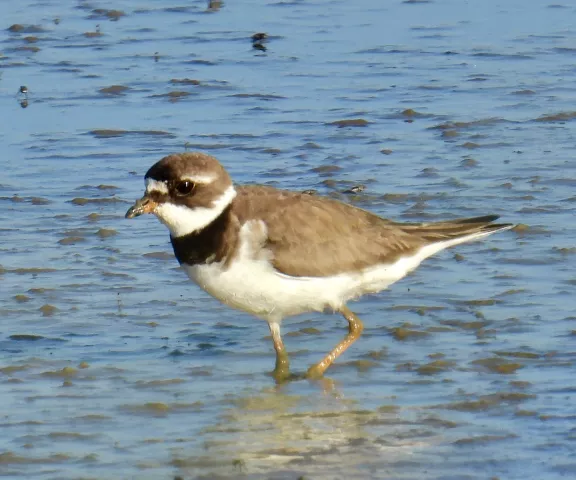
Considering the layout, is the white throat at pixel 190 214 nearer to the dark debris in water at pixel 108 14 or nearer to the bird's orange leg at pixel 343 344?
the bird's orange leg at pixel 343 344

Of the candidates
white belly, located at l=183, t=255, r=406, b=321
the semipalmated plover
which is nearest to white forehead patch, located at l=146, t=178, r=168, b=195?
the semipalmated plover

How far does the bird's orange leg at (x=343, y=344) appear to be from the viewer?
7.76 meters

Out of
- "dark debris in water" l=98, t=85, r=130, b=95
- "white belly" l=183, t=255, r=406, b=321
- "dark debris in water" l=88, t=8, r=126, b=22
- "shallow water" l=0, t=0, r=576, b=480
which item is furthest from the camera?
"dark debris in water" l=88, t=8, r=126, b=22

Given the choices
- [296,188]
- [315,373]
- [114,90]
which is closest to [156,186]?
[315,373]

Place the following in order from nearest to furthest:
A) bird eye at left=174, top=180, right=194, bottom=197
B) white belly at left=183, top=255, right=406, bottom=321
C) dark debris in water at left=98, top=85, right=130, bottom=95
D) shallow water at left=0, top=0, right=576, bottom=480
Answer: shallow water at left=0, top=0, right=576, bottom=480
white belly at left=183, top=255, right=406, bottom=321
bird eye at left=174, top=180, right=194, bottom=197
dark debris in water at left=98, top=85, right=130, bottom=95

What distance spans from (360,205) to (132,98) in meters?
3.59

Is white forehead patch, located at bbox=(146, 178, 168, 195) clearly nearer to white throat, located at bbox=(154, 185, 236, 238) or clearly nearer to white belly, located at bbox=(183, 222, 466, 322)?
white throat, located at bbox=(154, 185, 236, 238)

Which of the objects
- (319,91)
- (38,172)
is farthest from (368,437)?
(319,91)

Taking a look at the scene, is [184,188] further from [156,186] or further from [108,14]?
[108,14]

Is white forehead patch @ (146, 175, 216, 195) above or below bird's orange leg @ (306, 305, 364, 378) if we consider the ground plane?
above

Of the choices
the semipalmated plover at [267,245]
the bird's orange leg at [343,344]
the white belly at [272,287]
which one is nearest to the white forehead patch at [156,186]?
the semipalmated plover at [267,245]

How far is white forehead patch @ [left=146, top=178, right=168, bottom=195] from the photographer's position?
752cm

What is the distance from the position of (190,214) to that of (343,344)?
1.09 metres

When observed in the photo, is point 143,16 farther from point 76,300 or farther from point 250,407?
point 250,407
